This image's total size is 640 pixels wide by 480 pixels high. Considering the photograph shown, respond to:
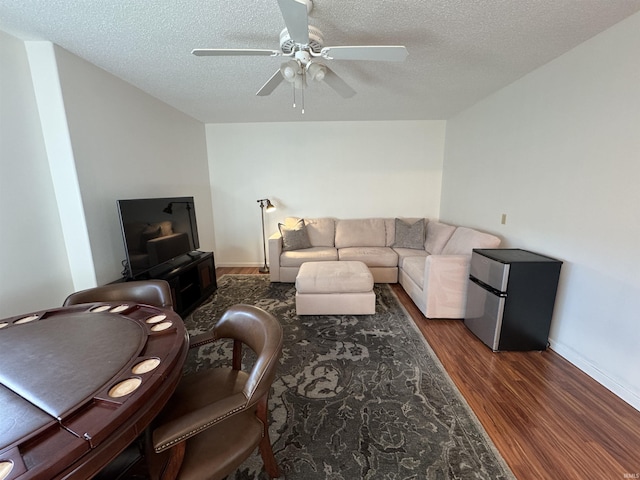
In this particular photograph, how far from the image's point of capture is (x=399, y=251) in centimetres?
388

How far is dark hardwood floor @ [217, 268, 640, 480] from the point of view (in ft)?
4.42

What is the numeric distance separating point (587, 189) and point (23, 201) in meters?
4.22

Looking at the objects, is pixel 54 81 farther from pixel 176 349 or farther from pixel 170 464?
pixel 170 464

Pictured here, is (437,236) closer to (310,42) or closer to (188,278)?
(310,42)

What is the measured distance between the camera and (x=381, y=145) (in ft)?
14.2

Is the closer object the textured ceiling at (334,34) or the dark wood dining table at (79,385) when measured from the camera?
the dark wood dining table at (79,385)

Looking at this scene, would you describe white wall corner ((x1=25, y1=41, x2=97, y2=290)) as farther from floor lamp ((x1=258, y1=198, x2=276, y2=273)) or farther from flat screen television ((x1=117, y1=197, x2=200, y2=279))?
floor lamp ((x1=258, y1=198, x2=276, y2=273))

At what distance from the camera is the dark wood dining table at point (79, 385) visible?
66 centimetres

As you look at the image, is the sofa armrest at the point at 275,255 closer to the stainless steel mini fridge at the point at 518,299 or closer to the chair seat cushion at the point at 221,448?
the stainless steel mini fridge at the point at 518,299

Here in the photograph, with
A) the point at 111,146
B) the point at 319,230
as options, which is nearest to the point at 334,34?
the point at 111,146

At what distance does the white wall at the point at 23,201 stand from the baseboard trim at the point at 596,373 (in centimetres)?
422

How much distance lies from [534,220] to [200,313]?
11.8ft

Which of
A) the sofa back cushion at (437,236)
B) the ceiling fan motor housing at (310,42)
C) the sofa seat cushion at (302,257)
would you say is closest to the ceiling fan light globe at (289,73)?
the ceiling fan motor housing at (310,42)

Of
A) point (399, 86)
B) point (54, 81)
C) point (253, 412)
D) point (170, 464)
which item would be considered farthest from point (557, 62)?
point (54, 81)
